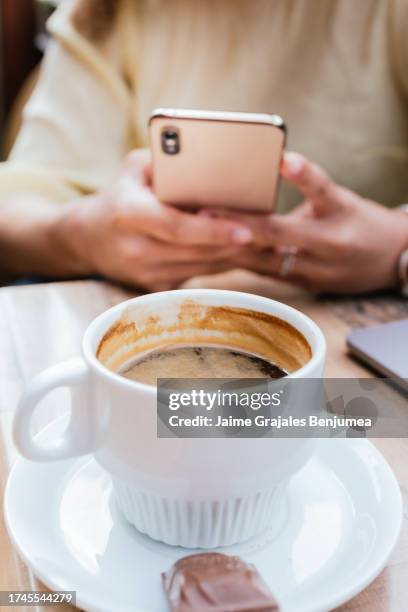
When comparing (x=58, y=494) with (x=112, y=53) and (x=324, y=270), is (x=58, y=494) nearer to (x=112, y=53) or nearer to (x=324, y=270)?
(x=324, y=270)

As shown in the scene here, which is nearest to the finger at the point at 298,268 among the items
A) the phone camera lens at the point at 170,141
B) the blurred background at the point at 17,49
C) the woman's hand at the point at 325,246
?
the woman's hand at the point at 325,246

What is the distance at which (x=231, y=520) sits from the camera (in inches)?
16.1

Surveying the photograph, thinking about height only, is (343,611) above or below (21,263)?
above

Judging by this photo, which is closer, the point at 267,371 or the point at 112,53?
the point at 267,371

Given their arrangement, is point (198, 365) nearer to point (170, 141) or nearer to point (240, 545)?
point (240, 545)

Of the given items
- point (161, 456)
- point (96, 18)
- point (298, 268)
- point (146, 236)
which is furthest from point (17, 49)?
point (161, 456)

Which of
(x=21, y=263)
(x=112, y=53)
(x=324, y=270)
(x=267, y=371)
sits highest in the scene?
(x=112, y=53)

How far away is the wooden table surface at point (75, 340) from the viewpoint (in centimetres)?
40

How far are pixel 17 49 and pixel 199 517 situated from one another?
7.67 feet

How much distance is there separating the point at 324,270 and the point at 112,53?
2.41 feet

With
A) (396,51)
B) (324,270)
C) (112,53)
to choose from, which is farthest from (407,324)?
(112,53)

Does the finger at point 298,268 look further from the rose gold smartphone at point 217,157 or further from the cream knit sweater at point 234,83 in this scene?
the cream knit sweater at point 234,83

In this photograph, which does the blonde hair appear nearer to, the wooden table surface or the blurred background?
the wooden table surface

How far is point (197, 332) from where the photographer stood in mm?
516
